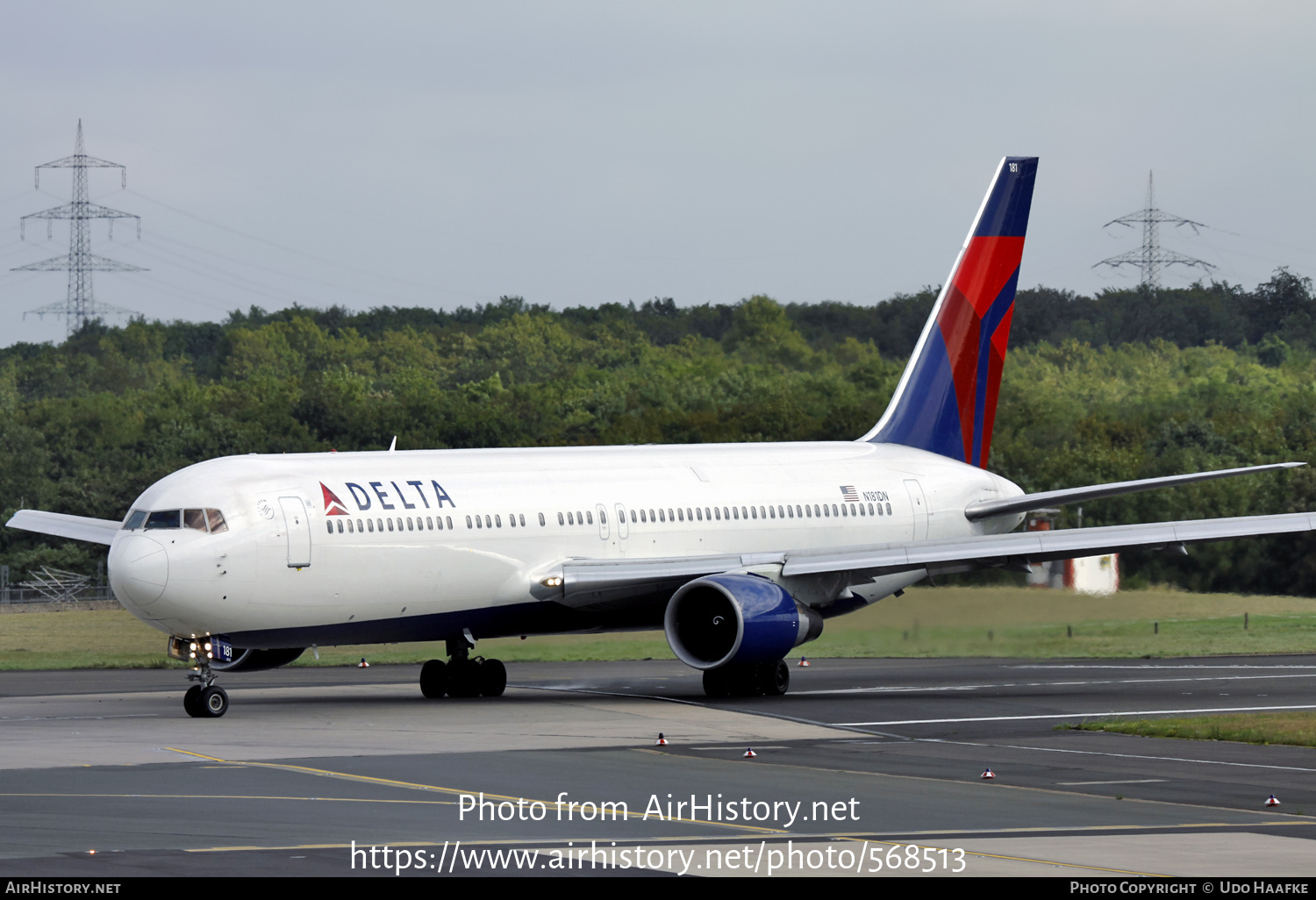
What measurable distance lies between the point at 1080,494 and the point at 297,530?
1368 centimetres

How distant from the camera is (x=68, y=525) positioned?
112 feet

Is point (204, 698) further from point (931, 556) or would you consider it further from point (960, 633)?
point (960, 633)

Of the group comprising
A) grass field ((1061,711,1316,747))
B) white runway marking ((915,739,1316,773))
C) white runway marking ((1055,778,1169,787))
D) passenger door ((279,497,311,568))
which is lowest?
white runway marking ((915,739,1316,773))

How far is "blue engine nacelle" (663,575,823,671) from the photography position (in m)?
28.9

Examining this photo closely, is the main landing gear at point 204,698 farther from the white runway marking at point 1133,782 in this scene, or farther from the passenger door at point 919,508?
the passenger door at point 919,508

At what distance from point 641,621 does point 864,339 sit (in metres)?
70.7

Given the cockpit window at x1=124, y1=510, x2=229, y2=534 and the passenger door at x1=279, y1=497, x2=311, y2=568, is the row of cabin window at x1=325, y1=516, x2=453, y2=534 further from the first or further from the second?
the cockpit window at x1=124, y1=510, x2=229, y2=534

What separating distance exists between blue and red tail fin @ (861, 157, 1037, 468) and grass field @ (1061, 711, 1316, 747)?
494 inches

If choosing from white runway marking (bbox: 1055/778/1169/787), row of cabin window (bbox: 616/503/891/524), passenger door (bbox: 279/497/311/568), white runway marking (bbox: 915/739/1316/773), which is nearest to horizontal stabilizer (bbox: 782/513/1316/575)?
row of cabin window (bbox: 616/503/891/524)

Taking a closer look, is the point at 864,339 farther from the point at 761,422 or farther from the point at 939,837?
the point at 939,837

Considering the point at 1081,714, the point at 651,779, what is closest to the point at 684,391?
the point at 1081,714

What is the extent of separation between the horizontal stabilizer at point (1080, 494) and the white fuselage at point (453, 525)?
1.10 meters

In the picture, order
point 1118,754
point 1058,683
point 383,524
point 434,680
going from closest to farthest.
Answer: point 1118,754
point 383,524
point 434,680
point 1058,683

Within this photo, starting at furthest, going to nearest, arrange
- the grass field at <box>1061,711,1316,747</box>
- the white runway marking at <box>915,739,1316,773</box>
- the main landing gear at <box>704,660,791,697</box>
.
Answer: the main landing gear at <box>704,660,791,697</box>, the grass field at <box>1061,711,1316,747</box>, the white runway marking at <box>915,739,1316,773</box>
